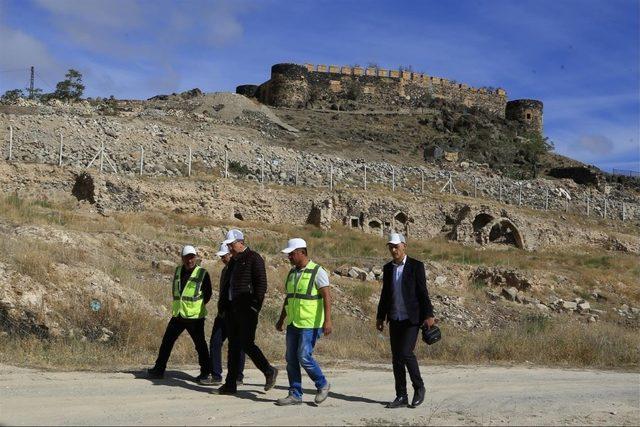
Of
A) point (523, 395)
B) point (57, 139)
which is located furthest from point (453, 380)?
point (57, 139)

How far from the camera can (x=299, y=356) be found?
7.07m

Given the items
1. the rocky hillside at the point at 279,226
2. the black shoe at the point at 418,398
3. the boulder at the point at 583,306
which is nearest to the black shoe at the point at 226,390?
the black shoe at the point at 418,398

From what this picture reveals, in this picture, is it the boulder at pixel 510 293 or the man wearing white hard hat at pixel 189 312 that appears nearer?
the man wearing white hard hat at pixel 189 312

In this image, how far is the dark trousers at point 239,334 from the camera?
24.7ft

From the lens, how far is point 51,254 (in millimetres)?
12617

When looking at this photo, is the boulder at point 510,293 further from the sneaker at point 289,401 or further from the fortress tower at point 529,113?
the fortress tower at point 529,113

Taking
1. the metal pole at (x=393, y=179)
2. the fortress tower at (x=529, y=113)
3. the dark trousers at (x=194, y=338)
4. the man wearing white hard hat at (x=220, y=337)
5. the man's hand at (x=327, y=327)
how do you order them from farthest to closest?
1. the fortress tower at (x=529, y=113)
2. the metal pole at (x=393, y=179)
3. the dark trousers at (x=194, y=338)
4. the man wearing white hard hat at (x=220, y=337)
5. the man's hand at (x=327, y=327)

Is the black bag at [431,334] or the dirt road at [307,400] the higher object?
the black bag at [431,334]

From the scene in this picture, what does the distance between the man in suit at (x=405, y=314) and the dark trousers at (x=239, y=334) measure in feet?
4.47

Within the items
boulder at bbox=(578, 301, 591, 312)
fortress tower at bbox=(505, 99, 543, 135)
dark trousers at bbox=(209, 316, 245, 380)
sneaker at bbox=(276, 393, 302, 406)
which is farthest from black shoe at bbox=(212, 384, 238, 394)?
fortress tower at bbox=(505, 99, 543, 135)

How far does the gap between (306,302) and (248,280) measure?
772 mm

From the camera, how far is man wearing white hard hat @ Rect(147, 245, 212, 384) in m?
8.26

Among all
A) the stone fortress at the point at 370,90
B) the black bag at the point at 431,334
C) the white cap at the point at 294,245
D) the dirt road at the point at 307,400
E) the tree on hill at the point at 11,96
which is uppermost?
the stone fortress at the point at 370,90

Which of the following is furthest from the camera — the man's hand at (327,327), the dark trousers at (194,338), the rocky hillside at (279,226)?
the rocky hillside at (279,226)
